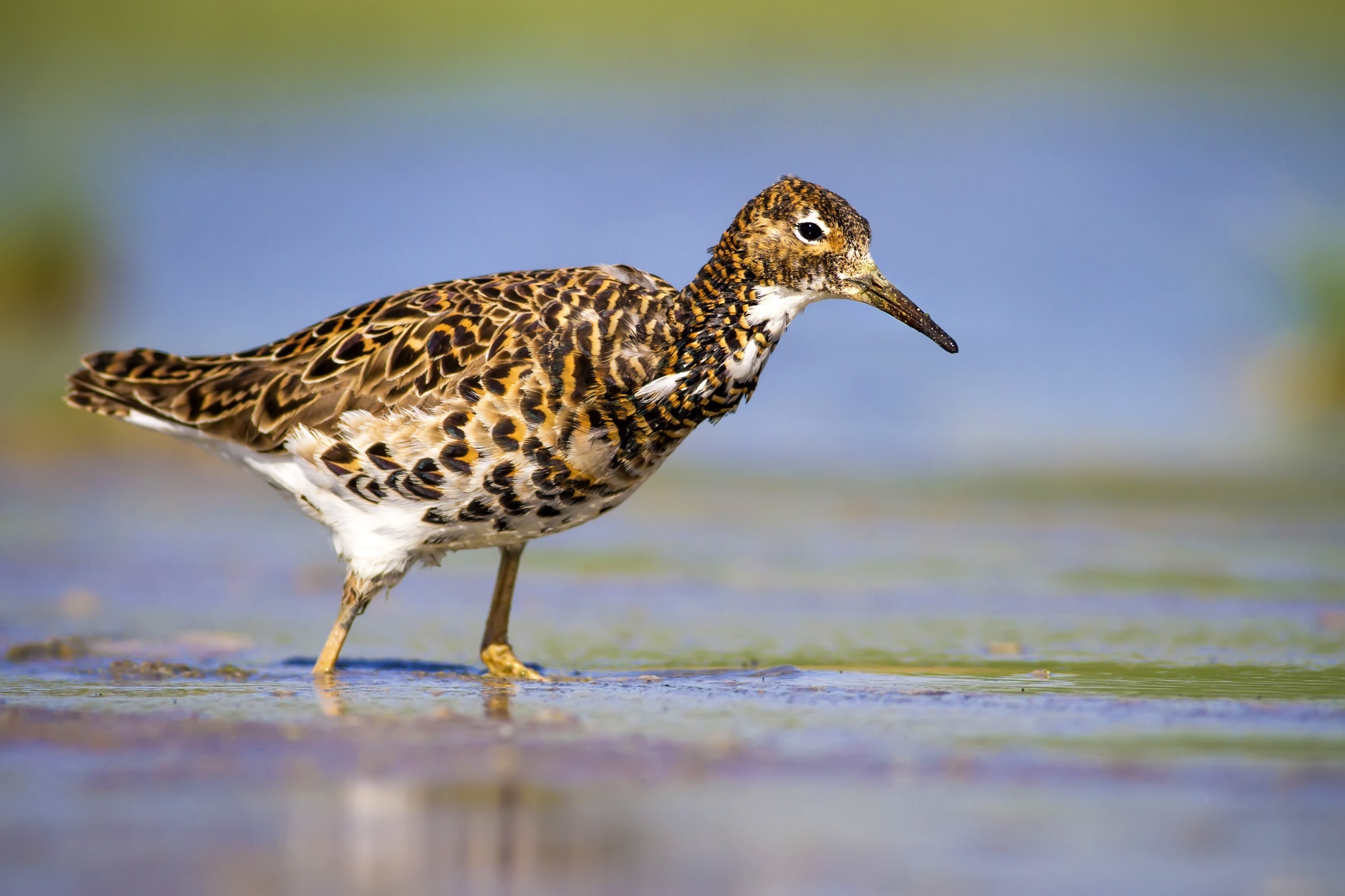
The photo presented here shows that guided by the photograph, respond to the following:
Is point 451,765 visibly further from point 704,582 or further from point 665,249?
point 665,249

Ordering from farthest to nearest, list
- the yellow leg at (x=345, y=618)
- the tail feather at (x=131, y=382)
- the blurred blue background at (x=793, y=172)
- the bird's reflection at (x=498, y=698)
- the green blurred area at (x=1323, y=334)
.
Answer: the green blurred area at (x=1323, y=334) < the blurred blue background at (x=793, y=172) < the tail feather at (x=131, y=382) < the yellow leg at (x=345, y=618) < the bird's reflection at (x=498, y=698)

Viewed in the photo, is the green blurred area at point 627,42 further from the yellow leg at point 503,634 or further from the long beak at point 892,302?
the yellow leg at point 503,634

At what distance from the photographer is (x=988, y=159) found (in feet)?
80.7

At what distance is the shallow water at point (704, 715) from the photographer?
194 inches

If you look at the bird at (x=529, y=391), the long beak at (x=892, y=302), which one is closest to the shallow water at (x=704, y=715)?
the bird at (x=529, y=391)

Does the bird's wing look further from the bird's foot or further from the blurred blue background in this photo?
the blurred blue background

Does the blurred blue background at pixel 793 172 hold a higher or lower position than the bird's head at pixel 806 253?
higher

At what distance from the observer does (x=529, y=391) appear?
828 centimetres

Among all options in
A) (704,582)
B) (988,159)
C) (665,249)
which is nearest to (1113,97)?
(988,159)

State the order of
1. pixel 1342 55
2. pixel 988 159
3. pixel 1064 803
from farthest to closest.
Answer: pixel 1342 55 → pixel 988 159 → pixel 1064 803

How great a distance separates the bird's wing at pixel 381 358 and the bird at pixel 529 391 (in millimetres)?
13

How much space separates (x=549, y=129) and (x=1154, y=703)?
2096 cm

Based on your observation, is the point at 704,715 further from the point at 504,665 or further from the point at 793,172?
the point at 793,172

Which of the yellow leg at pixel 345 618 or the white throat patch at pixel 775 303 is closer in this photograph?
the white throat patch at pixel 775 303
